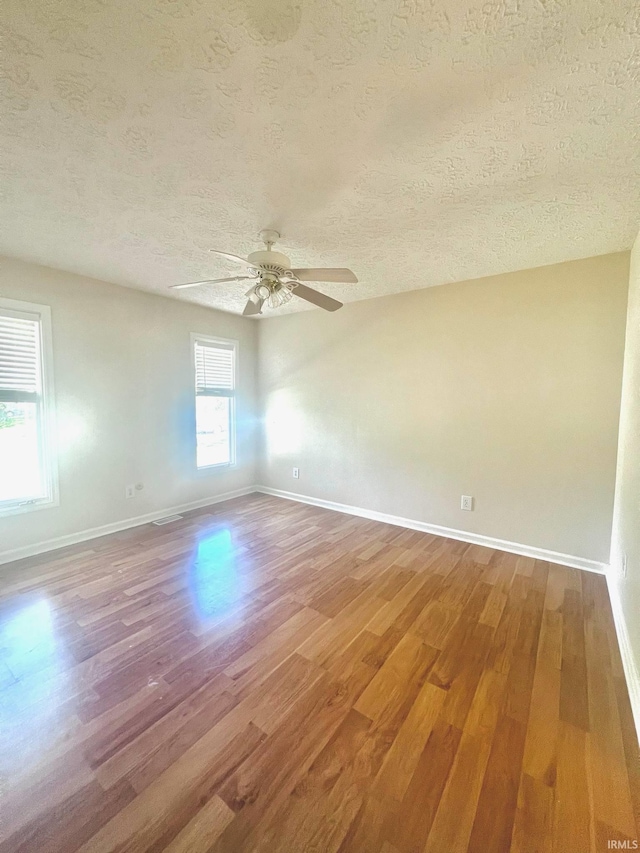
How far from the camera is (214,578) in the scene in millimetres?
2436

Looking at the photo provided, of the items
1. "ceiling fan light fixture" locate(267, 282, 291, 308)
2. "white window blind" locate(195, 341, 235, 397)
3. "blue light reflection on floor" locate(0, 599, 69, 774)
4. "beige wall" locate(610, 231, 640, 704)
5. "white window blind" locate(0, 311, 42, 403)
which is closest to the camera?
"blue light reflection on floor" locate(0, 599, 69, 774)

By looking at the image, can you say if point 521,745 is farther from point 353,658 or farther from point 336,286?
point 336,286

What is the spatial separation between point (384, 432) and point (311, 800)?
2.83 metres

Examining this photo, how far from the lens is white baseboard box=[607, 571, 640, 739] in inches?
55.0

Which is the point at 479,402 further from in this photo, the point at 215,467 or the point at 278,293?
the point at 215,467

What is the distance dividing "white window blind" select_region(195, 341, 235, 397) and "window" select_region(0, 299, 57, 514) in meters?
1.48

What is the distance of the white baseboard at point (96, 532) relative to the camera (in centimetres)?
269

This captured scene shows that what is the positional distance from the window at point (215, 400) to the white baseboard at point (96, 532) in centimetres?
47

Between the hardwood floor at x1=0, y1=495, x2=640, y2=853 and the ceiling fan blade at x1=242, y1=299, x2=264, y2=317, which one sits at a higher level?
the ceiling fan blade at x1=242, y1=299, x2=264, y2=317

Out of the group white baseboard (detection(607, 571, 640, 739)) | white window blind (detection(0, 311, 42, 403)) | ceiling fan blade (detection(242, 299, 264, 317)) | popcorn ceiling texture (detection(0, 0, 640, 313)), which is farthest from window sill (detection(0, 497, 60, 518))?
white baseboard (detection(607, 571, 640, 739))

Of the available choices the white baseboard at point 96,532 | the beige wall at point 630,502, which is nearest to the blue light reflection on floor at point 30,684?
the white baseboard at point 96,532

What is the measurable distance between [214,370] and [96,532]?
85.6 inches

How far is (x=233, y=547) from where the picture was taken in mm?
2951

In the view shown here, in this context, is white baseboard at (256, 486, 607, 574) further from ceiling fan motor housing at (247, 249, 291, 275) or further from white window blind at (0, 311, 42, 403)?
white window blind at (0, 311, 42, 403)
